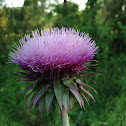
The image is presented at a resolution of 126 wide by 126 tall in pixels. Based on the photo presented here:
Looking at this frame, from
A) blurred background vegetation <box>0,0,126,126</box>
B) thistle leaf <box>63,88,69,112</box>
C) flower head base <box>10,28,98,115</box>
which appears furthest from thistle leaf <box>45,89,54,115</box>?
blurred background vegetation <box>0,0,126,126</box>

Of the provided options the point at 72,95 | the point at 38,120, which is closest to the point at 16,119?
the point at 38,120

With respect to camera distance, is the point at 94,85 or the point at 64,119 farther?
the point at 94,85

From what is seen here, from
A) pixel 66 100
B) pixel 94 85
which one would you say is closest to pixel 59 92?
pixel 66 100

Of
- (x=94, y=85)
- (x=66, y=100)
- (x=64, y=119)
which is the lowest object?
(x=64, y=119)

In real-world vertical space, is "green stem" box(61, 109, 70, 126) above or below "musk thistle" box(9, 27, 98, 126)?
below

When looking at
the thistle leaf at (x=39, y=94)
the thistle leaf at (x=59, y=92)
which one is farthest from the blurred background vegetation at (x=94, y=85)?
the thistle leaf at (x=59, y=92)

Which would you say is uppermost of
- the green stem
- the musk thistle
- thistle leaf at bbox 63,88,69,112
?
the musk thistle

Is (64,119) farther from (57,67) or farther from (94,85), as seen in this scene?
(94,85)

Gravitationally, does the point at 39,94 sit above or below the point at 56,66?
below

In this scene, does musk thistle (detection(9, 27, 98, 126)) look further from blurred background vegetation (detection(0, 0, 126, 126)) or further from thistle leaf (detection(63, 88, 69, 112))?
blurred background vegetation (detection(0, 0, 126, 126))
